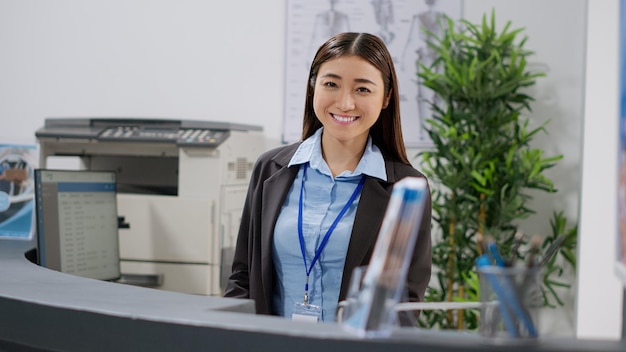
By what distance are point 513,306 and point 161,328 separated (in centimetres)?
47

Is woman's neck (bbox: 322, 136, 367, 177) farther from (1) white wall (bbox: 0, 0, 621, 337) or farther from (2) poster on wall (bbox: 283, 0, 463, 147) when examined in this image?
(1) white wall (bbox: 0, 0, 621, 337)

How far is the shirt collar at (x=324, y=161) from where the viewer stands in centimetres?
Result: 175

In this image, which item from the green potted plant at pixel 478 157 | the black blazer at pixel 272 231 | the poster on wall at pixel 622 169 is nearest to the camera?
the poster on wall at pixel 622 169

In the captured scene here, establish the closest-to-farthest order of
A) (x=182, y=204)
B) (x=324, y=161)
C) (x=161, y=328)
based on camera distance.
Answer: (x=161, y=328), (x=324, y=161), (x=182, y=204)

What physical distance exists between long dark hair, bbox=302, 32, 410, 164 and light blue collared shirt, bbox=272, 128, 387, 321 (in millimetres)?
54

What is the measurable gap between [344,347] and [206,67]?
320 centimetres

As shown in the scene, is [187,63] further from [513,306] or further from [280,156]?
[513,306]

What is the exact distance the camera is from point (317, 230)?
5.57 ft

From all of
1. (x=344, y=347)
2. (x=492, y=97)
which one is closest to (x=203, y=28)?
(x=492, y=97)

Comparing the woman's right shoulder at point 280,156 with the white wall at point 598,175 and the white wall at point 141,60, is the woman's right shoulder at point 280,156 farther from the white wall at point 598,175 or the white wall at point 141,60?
the white wall at point 141,60

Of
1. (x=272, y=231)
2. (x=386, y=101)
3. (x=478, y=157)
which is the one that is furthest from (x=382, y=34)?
(x=272, y=231)

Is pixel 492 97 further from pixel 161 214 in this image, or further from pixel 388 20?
pixel 161 214

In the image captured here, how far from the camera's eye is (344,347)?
894 millimetres

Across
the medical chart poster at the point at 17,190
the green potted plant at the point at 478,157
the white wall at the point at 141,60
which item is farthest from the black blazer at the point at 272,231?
the white wall at the point at 141,60
